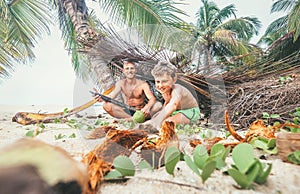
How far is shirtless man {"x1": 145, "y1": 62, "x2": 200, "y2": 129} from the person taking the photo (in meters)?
1.72

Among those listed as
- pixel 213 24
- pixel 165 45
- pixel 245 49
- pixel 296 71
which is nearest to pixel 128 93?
pixel 165 45

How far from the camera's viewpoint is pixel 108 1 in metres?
3.39

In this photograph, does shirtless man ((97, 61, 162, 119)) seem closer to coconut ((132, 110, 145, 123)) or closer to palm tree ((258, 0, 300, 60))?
coconut ((132, 110, 145, 123))

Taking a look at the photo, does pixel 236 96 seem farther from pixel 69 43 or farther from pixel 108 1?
pixel 69 43

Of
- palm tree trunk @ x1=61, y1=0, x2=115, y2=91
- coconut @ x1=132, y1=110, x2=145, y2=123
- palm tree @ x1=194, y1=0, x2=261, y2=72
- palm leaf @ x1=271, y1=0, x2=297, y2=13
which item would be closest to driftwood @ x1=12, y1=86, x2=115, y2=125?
palm tree trunk @ x1=61, y1=0, x2=115, y2=91

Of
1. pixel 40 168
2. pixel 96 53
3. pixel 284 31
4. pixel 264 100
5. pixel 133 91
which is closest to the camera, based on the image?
pixel 40 168

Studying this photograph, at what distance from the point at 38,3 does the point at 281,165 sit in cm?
387

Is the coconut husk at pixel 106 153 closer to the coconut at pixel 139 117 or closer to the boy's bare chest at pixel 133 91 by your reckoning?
the coconut at pixel 139 117

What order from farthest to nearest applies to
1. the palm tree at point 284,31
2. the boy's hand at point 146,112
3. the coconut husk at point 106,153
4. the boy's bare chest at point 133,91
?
the palm tree at point 284,31 → the boy's bare chest at point 133,91 → the boy's hand at point 146,112 → the coconut husk at point 106,153

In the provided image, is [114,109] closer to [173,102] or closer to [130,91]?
[130,91]

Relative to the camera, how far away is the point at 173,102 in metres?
1.72

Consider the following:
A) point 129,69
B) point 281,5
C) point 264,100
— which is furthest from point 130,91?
point 281,5

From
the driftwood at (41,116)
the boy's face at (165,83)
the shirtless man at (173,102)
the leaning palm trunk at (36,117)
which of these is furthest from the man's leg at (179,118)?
the leaning palm trunk at (36,117)

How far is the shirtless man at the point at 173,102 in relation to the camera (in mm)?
1723
